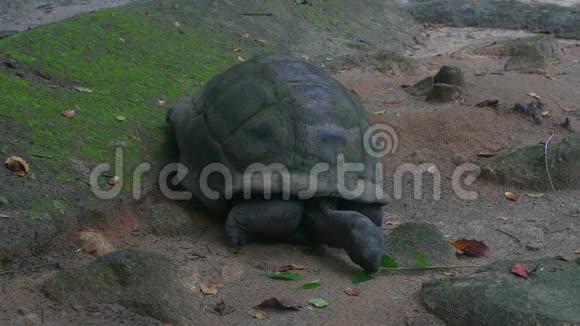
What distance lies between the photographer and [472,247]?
13.5 ft

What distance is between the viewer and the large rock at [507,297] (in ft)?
9.63

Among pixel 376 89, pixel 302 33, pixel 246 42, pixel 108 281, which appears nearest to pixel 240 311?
pixel 108 281

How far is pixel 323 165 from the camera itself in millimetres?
4098

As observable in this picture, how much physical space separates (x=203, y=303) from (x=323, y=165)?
1.10m

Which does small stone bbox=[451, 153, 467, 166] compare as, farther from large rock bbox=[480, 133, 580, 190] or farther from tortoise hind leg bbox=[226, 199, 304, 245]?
tortoise hind leg bbox=[226, 199, 304, 245]

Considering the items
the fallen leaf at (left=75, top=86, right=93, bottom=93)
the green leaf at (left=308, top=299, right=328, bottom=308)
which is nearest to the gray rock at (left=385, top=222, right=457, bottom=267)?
the green leaf at (left=308, top=299, right=328, bottom=308)

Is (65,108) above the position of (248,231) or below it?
above

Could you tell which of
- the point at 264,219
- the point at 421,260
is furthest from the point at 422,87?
the point at 421,260

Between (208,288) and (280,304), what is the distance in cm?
41

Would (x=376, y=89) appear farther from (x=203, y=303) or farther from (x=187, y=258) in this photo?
(x=203, y=303)

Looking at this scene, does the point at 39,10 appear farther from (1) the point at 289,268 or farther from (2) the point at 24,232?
(1) the point at 289,268

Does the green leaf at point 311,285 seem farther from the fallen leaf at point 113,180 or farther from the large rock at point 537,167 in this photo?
the large rock at point 537,167

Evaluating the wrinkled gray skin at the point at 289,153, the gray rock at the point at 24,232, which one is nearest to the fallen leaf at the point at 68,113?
the wrinkled gray skin at the point at 289,153

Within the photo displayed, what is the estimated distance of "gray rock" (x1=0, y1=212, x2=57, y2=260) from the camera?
3604mm
